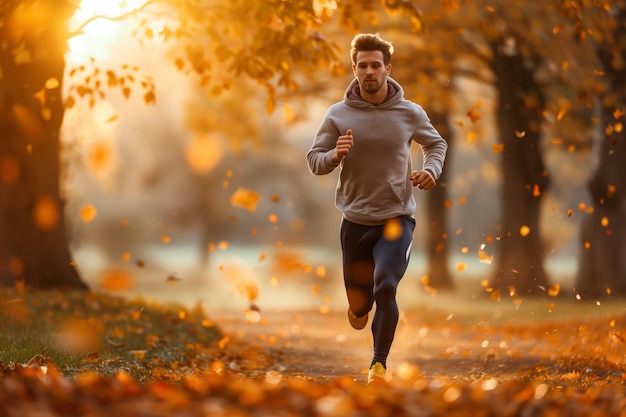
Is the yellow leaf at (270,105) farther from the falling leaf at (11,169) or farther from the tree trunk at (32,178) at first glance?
the falling leaf at (11,169)

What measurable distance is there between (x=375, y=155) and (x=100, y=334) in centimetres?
438

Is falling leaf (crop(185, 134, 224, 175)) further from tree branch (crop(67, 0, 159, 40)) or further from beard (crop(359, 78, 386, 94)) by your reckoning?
beard (crop(359, 78, 386, 94))

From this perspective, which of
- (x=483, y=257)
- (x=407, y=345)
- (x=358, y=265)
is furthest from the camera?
(x=407, y=345)

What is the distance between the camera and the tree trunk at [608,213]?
14945 millimetres

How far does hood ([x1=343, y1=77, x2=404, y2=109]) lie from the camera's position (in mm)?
6992

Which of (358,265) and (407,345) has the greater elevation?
(358,265)

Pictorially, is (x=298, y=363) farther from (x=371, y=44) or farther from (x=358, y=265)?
(x=371, y=44)

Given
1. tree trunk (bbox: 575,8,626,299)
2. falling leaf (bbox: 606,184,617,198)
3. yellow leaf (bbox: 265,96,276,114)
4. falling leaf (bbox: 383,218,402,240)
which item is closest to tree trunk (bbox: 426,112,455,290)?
tree trunk (bbox: 575,8,626,299)

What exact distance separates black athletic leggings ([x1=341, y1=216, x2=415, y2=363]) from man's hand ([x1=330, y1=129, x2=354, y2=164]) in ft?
2.44

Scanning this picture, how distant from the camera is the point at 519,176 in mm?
16922

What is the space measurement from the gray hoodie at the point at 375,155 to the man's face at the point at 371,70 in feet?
0.65

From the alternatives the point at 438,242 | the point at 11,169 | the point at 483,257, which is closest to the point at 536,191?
the point at 438,242

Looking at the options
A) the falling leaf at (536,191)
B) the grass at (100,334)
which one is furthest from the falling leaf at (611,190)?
the grass at (100,334)

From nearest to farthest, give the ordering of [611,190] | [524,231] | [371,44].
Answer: [371,44]
[611,190]
[524,231]
